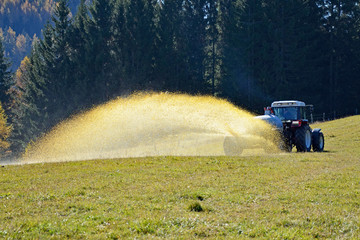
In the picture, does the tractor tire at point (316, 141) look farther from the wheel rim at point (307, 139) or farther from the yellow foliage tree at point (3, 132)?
the yellow foliage tree at point (3, 132)

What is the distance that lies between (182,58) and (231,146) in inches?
2095

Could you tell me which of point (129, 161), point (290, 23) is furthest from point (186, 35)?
point (129, 161)

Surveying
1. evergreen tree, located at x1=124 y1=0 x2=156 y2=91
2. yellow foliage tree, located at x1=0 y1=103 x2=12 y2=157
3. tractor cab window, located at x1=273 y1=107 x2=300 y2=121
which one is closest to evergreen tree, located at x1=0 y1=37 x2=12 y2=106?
yellow foliage tree, located at x1=0 y1=103 x2=12 y2=157

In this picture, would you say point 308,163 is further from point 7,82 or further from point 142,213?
point 7,82

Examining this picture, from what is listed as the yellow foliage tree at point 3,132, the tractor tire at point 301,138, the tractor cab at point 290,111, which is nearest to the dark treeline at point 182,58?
the yellow foliage tree at point 3,132

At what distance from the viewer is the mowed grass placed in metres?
8.52

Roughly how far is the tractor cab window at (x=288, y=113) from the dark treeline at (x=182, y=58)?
41638mm

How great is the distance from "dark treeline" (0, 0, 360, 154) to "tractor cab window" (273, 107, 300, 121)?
4164cm

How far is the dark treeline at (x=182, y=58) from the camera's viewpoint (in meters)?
70.9

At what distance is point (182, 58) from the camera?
77.1m

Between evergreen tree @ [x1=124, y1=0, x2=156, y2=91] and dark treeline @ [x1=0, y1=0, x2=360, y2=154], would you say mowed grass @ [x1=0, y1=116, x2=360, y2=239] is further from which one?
evergreen tree @ [x1=124, y1=0, x2=156, y2=91]

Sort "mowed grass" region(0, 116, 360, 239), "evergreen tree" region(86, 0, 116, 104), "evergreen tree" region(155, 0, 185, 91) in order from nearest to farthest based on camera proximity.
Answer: "mowed grass" region(0, 116, 360, 239)
"evergreen tree" region(86, 0, 116, 104)
"evergreen tree" region(155, 0, 185, 91)

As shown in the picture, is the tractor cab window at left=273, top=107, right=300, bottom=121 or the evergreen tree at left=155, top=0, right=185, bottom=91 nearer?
the tractor cab window at left=273, top=107, right=300, bottom=121

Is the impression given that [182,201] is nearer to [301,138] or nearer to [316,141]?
[301,138]
